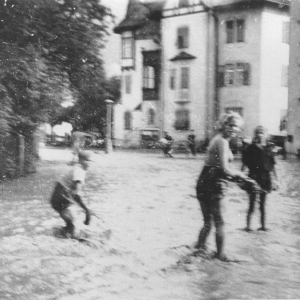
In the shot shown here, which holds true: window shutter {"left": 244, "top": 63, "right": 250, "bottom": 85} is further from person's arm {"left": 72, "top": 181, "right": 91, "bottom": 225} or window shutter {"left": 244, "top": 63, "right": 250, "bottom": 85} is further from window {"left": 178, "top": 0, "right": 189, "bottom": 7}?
person's arm {"left": 72, "top": 181, "right": 91, "bottom": 225}

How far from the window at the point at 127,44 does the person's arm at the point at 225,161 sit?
0.46 metres

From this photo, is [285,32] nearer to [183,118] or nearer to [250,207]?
[183,118]

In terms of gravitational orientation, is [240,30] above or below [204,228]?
above

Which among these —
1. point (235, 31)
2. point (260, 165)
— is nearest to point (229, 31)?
point (235, 31)

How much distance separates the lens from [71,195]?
62.3 inches

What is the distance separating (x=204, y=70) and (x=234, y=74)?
14 centimetres

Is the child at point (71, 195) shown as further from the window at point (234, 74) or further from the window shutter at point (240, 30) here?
the window shutter at point (240, 30)

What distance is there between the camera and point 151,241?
59.2 inches

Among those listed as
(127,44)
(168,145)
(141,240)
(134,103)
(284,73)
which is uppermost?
(127,44)

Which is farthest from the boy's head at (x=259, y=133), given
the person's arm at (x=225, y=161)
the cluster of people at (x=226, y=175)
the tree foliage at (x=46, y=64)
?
the tree foliage at (x=46, y=64)

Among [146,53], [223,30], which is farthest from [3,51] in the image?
[223,30]

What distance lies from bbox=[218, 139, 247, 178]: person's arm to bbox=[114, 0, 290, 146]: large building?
0.08 metres

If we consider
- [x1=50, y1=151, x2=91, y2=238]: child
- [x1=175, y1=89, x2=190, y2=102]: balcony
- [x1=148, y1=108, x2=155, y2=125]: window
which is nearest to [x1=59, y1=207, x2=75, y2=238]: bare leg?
[x1=50, y1=151, x2=91, y2=238]: child

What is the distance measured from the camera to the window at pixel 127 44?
1.51 metres
